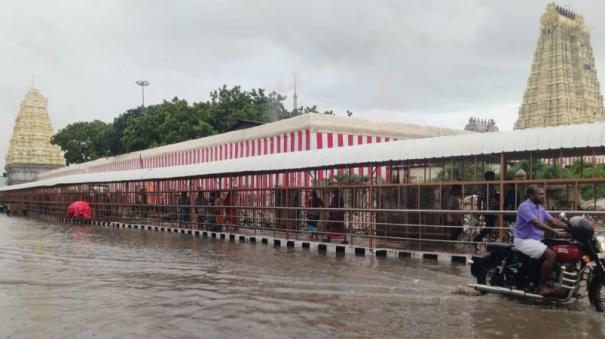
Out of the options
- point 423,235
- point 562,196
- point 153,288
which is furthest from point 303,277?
point 562,196

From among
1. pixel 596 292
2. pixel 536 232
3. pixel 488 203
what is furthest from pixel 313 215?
pixel 596 292

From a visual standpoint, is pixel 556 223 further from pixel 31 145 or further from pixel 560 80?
pixel 31 145

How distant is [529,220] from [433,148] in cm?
649

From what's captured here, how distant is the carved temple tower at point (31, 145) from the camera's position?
8719 cm

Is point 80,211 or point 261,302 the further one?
point 80,211

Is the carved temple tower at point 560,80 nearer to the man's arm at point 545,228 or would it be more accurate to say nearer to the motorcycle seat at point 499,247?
the motorcycle seat at point 499,247

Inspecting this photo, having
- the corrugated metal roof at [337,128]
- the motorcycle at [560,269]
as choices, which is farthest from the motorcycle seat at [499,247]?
the corrugated metal roof at [337,128]

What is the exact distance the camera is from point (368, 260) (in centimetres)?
1238

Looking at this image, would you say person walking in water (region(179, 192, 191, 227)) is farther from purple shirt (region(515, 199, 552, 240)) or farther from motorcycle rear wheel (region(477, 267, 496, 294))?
purple shirt (region(515, 199, 552, 240))

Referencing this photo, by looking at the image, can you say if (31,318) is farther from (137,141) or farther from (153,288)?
(137,141)

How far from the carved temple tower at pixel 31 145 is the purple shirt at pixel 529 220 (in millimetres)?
89091

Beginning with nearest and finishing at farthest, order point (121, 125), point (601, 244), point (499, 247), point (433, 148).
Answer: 1. point (601, 244)
2. point (499, 247)
3. point (433, 148)
4. point (121, 125)

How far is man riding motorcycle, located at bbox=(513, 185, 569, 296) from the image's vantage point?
706 cm

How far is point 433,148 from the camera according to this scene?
13.6m
